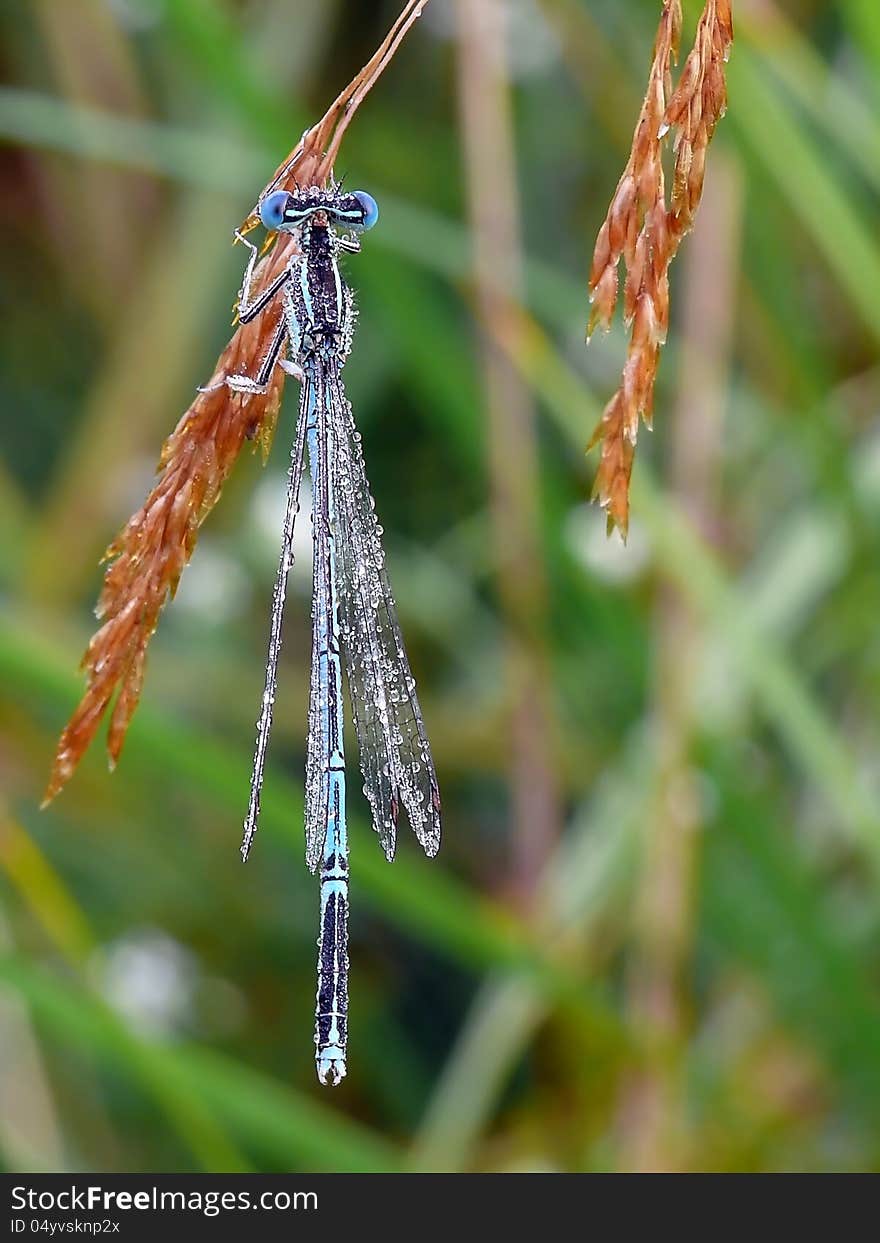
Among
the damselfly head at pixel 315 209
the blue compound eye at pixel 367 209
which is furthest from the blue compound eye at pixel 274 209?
the blue compound eye at pixel 367 209

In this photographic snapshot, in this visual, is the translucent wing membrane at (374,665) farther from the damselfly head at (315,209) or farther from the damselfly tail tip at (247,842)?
the damselfly tail tip at (247,842)

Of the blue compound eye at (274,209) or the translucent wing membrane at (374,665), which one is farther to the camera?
the translucent wing membrane at (374,665)

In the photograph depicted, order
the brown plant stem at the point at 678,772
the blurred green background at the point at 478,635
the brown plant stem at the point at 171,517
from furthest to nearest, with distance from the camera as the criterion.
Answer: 1. the brown plant stem at the point at 678,772
2. the blurred green background at the point at 478,635
3. the brown plant stem at the point at 171,517

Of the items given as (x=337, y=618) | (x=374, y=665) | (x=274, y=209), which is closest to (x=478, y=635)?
(x=374, y=665)

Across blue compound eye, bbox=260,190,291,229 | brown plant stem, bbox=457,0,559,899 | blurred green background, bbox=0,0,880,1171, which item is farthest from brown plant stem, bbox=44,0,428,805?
brown plant stem, bbox=457,0,559,899

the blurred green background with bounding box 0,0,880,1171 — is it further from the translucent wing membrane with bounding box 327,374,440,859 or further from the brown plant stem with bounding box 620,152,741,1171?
the translucent wing membrane with bounding box 327,374,440,859
